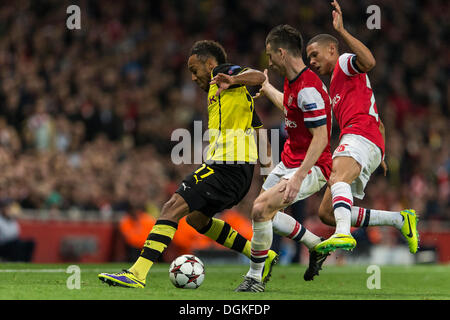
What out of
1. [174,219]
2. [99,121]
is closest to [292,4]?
[99,121]

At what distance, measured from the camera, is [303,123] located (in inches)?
260

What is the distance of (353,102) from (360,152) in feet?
1.72

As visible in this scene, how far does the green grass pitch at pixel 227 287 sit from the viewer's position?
566cm

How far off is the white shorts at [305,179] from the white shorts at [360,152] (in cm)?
26

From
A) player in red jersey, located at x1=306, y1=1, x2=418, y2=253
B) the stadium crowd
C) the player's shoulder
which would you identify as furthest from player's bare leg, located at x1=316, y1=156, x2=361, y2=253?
the stadium crowd

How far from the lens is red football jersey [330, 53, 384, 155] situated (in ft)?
22.9

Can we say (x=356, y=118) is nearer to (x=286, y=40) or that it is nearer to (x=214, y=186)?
(x=286, y=40)

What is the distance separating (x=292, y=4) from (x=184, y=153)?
6.96 meters

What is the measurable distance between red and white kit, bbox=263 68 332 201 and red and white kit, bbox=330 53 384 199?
28 centimetres

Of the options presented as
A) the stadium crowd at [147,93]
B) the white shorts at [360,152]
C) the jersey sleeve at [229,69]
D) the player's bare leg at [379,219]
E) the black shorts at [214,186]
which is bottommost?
the player's bare leg at [379,219]

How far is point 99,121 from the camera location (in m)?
14.4

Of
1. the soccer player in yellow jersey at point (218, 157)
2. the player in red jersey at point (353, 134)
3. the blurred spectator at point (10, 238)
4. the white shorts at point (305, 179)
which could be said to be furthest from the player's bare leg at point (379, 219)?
the blurred spectator at point (10, 238)

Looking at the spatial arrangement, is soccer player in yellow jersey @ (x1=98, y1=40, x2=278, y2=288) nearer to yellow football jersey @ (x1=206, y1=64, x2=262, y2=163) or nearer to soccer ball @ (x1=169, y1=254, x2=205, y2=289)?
yellow football jersey @ (x1=206, y1=64, x2=262, y2=163)

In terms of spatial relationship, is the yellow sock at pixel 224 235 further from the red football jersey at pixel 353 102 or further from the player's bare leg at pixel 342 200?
the red football jersey at pixel 353 102
